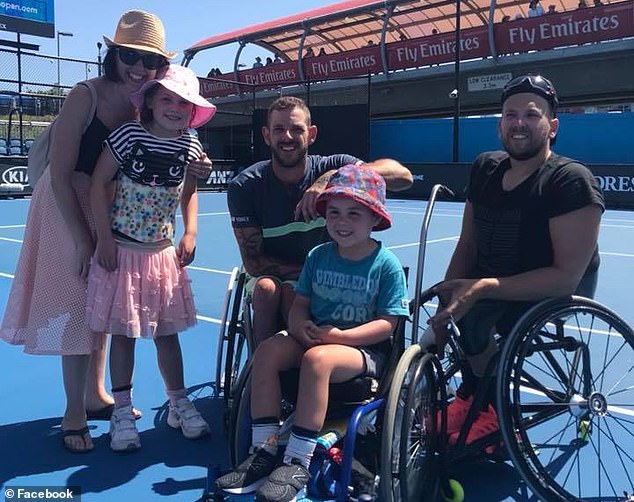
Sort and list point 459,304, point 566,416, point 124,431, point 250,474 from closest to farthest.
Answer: point 250,474 → point 459,304 → point 124,431 → point 566,416

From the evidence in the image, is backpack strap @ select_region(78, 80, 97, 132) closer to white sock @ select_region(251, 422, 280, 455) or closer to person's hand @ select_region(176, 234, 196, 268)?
person's hand @ select_region(176, 234, 196, 268)

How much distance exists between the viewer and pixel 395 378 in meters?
1.91

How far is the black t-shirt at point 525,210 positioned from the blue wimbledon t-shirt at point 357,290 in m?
0.43

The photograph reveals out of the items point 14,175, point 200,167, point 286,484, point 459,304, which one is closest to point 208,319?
point 200,167

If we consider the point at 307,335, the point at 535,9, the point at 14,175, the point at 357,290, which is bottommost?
the point at 307,335

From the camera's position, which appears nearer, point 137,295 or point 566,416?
point 137,295

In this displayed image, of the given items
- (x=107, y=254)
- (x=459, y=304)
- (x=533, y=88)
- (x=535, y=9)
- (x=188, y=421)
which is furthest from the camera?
(x=535, y=9)

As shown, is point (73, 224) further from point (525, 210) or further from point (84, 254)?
point (525, 210)

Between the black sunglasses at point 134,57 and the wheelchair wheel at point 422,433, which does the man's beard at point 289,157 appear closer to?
the black sunglasses at point 134,57

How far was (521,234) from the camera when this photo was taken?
7.85 ft

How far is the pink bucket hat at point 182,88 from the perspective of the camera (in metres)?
2.57

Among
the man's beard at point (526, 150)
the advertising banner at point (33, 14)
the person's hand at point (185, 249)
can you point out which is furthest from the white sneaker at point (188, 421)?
the advertising banner at point (33, 14)

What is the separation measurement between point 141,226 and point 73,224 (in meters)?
0.25

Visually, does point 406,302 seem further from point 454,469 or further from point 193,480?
point 193,480
